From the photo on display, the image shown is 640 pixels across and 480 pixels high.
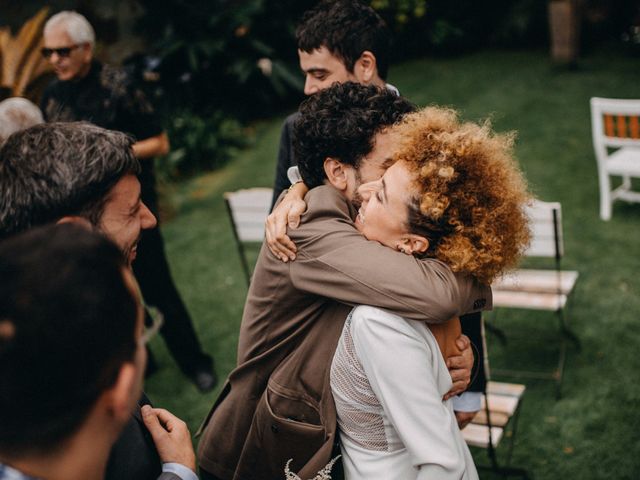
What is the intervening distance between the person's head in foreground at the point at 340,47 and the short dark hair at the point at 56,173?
61.1 inches

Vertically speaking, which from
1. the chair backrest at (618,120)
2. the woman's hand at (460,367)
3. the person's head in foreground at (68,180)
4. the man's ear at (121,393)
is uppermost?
the person's head in foreground at (68,180)

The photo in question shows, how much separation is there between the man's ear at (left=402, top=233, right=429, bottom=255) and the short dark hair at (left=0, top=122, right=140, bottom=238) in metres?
0.89

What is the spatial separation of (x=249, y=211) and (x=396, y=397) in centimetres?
347

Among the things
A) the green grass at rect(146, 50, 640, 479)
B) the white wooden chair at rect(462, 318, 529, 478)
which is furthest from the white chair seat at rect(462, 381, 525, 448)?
the green grass at rect(146, 50, 640, 479)

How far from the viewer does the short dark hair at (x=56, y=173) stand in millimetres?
1792

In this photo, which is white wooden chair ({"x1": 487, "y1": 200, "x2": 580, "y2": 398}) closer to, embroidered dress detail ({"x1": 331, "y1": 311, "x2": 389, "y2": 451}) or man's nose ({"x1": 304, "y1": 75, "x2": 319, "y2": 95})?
man's nose ({"x1": 304, "y1": 75, "x2": 319, "y2": 95})

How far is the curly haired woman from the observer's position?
1783 mm

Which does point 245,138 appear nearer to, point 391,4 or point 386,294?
point 391,4

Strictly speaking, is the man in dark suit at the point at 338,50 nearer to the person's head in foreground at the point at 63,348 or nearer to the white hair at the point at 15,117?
the white hair at the point at 15,117

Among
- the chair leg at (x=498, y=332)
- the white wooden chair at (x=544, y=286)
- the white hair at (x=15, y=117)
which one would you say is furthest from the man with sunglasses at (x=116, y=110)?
the white wooden chair at (x=544, y=286)

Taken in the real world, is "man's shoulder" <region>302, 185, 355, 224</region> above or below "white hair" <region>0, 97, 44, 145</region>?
above

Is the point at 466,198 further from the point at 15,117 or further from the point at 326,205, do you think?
the point at 15,117

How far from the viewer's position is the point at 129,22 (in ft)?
38.4

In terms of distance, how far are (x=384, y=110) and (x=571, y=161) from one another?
6.72 meters
